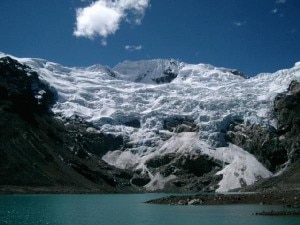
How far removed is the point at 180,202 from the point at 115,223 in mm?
48921

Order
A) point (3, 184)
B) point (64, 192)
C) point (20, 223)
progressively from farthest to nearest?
point (64, 192), point (3, 184), point (20, 223)

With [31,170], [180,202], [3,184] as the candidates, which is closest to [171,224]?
[180,202]

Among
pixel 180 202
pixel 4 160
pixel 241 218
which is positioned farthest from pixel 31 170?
pixel 241 218

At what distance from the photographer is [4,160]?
186 meters

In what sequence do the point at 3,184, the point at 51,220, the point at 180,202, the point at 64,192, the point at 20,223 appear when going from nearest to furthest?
1. the point at 20,223
2. the point at 51,220
3. the point at 180,202
4. the point at 3,184
5. the point at 64,192

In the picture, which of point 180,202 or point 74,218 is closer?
point 74,218

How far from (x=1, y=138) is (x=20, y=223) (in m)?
138

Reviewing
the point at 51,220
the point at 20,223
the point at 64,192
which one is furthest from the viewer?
the point at 64,192

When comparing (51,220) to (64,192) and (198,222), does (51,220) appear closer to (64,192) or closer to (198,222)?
(198,222)

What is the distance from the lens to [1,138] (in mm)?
196125

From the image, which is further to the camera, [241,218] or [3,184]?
[3,184]

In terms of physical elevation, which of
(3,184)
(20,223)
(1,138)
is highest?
(1,138)

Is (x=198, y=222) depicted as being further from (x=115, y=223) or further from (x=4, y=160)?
(x=4, y=160)

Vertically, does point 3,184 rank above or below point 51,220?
above
